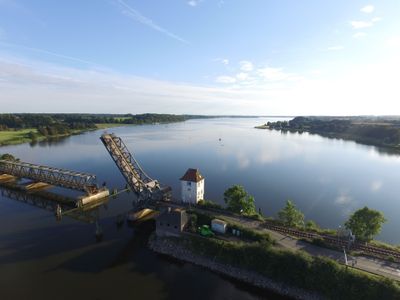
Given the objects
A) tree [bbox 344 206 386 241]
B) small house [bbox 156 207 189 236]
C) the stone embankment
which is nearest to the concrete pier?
the stone embankment

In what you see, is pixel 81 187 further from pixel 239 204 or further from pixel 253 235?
pixel 253 235

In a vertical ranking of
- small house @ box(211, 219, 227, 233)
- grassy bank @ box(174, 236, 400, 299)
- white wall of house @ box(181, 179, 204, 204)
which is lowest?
grassy bank @ box(174, 236, 400, 299)

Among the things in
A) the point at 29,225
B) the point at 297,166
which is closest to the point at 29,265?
the point at 29,225

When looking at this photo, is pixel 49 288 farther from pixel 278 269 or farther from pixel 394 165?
pixel 394 165

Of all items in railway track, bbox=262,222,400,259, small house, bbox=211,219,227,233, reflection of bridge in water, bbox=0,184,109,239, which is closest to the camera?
railway track, bbox=262,222,400,259

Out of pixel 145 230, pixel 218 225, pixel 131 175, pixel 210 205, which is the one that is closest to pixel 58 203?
pixel 131 175

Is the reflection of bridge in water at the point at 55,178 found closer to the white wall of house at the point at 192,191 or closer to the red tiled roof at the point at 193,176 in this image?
the white wall of house at the point at 192,191

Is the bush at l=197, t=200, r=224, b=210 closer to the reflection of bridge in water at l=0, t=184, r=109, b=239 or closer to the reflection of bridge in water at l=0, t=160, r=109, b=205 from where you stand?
the reflection of bridge in water at l=0, t=184, r=109, b=239
